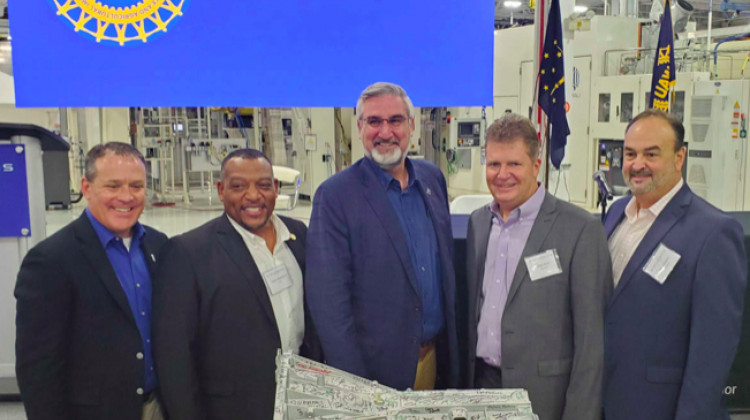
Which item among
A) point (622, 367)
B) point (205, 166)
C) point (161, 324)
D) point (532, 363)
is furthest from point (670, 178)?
point (205, 166)

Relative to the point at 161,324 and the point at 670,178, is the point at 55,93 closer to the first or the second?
the point at 161,324

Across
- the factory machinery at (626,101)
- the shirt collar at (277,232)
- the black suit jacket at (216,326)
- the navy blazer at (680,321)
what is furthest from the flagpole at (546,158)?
the black suit jacket at (216,326)

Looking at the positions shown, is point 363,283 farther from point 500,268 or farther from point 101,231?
point 101,231

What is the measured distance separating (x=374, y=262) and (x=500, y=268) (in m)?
0.38

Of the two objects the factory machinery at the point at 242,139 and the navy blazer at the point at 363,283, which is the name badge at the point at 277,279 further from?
the factory machinery at the point at 242,139

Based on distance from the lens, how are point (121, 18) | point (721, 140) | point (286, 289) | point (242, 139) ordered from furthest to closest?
point (242, 139) → point (721, 140) → point (121, 18) → point (286, 289)

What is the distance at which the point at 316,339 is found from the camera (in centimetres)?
203

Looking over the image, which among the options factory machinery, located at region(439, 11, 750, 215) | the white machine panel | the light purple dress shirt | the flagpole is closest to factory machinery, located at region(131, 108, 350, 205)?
Result: factory machinery, located at region(439, 11, 750, 215)

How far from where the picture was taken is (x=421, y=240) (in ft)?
6.53

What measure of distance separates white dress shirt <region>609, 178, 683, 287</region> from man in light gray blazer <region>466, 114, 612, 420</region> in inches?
8.9

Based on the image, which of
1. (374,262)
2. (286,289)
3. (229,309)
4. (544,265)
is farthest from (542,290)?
(229,309)

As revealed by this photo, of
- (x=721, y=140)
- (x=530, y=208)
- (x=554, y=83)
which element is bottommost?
(x=530, y=208)

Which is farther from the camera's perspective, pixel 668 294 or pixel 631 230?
pixel 631 230

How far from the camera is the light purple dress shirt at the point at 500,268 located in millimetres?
1805
